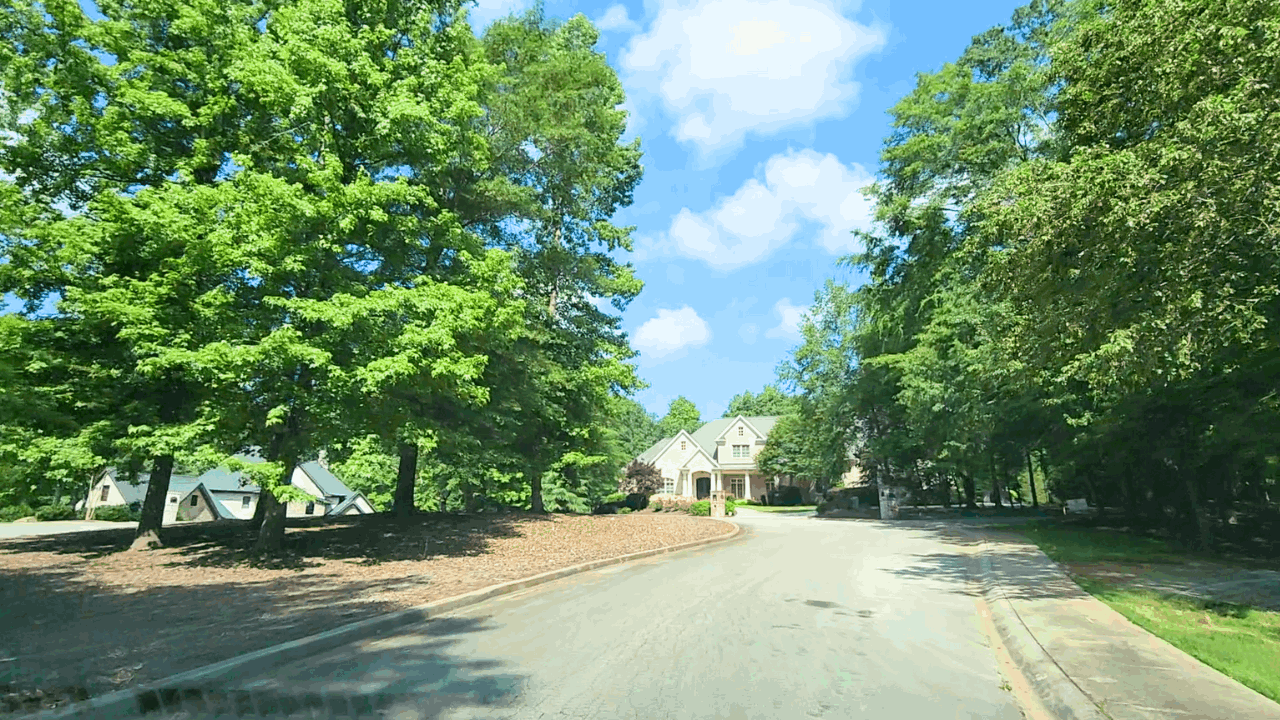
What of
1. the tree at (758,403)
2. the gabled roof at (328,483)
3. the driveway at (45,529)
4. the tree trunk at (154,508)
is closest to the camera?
the tree trunk at (154,508)

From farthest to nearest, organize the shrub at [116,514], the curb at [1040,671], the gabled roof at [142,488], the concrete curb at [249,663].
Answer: the gabled roof at [142,488]
the shrub at [116,514]
the curb at [1040,671]
the concrete curb at [249,663]

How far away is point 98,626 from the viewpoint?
7.59 m

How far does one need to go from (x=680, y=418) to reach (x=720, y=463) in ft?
176

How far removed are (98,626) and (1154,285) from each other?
1306 centimetres

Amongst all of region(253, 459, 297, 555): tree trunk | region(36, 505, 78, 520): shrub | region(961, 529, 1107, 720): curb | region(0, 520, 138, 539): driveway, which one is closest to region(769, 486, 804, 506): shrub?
region(0, 520, 138, 539): driveway

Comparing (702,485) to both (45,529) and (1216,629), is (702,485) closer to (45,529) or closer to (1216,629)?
(45,529)

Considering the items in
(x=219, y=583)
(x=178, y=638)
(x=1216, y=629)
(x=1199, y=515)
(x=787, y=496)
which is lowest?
(x=1216, y=629)

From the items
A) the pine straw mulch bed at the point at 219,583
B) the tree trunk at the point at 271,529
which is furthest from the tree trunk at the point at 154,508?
the tree trunk at the point at 271,529

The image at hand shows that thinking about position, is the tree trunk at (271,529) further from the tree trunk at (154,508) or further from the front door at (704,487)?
the front door at (704,487)

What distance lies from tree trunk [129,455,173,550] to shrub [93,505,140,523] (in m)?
33.4

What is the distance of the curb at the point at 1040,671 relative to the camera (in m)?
5.17

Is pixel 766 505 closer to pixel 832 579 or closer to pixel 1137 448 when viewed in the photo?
pixel 1137 448

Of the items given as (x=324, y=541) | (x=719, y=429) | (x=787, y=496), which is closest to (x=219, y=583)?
(x=324, y=541)

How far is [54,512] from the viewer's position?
42.2 meters
